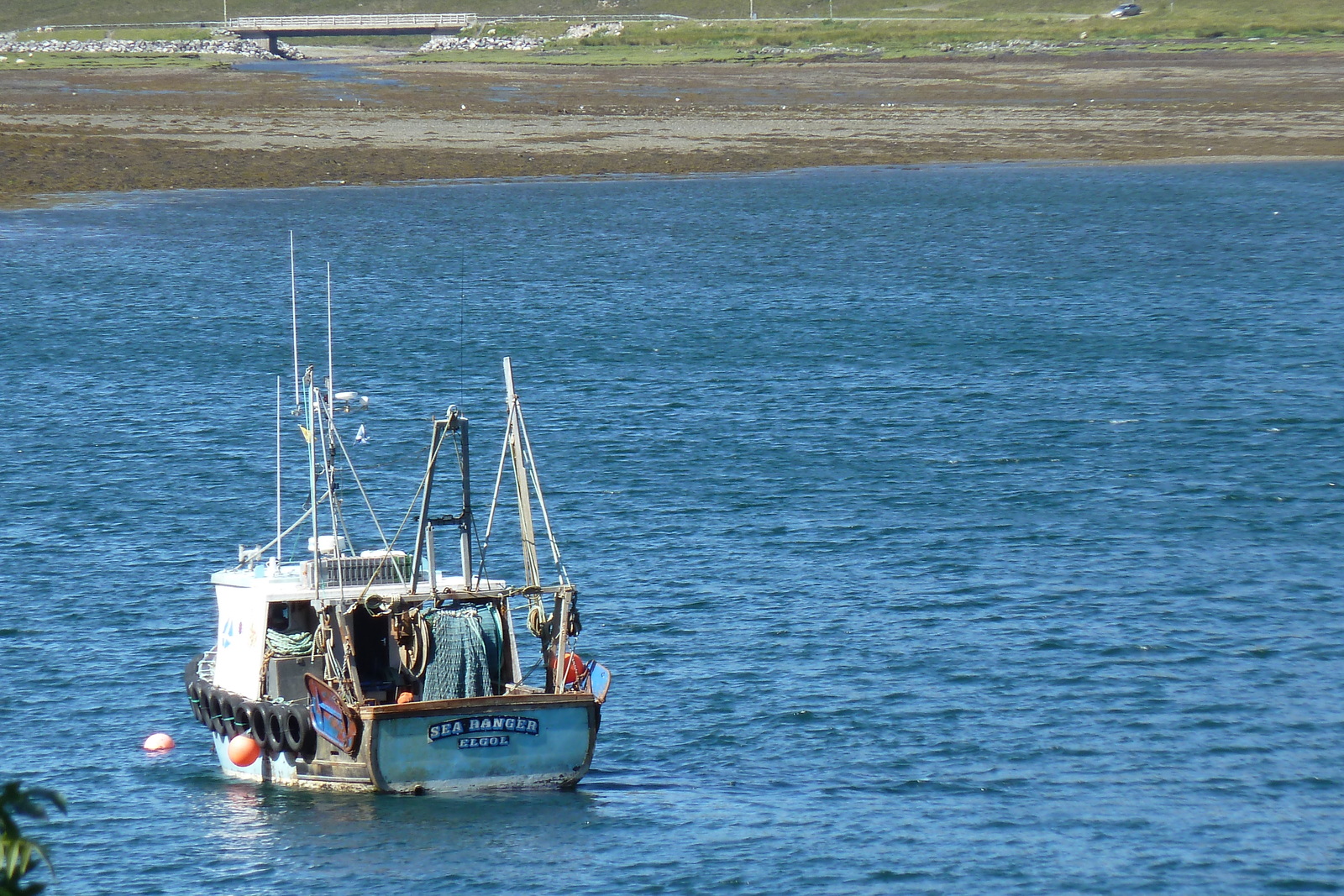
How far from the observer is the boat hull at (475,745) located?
27797 mm

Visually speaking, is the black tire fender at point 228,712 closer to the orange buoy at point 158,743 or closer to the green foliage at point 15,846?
the orange buoy at point 158,743

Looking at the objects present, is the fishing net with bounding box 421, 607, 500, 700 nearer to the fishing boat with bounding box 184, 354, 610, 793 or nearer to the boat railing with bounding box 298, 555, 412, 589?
the fishing boat with bounding box 184, 354, 610, 793

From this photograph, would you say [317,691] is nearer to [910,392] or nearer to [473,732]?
[473,732]

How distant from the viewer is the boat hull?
27797 mm

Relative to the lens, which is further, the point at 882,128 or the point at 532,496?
the point at 882,128

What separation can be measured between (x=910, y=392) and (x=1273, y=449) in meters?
12.8

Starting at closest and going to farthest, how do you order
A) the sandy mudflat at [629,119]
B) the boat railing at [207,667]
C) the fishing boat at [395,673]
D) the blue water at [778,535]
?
the blue water at [778,535] → the fishing boat at [395,673] → the boat railing at [207,667] → the sandy mudflat at [629,119]

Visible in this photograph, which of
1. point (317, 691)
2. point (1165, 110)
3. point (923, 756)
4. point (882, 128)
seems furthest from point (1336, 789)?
point (1165, 110)

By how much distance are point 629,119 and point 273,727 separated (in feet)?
342

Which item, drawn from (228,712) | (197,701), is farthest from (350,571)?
(197,701)

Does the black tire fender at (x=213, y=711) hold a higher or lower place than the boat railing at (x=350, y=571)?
lower

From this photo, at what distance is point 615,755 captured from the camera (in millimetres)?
31016

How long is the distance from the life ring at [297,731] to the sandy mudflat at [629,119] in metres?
77.4

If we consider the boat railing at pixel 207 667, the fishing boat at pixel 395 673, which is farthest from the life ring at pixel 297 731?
the boat railing at pixel 207 667
